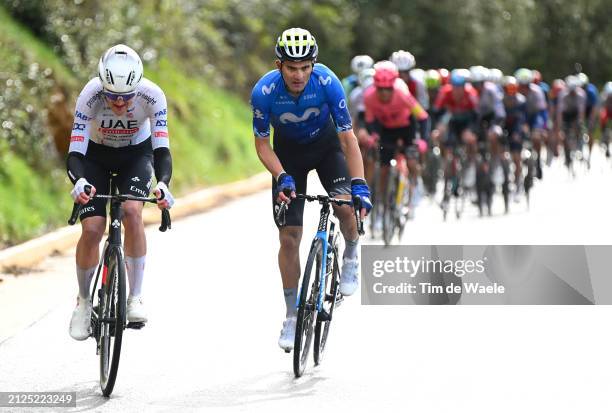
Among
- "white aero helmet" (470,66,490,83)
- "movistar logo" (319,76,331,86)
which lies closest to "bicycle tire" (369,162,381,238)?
"white aero helmet" (470,66,490,83)

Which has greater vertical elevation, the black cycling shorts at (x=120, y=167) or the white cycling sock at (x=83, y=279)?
the black cycling shorts at (x=120, y=167)

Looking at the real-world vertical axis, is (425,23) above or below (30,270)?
above

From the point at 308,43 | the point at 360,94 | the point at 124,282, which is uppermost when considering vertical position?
the point at 360,94

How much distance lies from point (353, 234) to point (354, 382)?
1.36m

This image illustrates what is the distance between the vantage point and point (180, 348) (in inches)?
357

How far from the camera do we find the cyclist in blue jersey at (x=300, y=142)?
321 inches

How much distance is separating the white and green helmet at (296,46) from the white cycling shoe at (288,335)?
1508 millimetres

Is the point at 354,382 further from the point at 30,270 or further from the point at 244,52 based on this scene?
the point at 244,52

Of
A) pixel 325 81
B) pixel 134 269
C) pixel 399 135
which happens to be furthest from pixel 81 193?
pixel 399 135

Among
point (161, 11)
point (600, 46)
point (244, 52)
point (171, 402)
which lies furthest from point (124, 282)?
point (600, 46)

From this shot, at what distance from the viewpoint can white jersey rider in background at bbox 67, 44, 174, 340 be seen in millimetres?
7789

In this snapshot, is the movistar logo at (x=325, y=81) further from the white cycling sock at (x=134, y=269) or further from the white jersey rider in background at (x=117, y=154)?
the white cycling sock at (x=134, y=269)

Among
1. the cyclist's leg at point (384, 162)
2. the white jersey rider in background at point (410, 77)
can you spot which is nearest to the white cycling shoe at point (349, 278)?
the cyclist's leg at point (384, 162)

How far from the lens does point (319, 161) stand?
28.8ft
